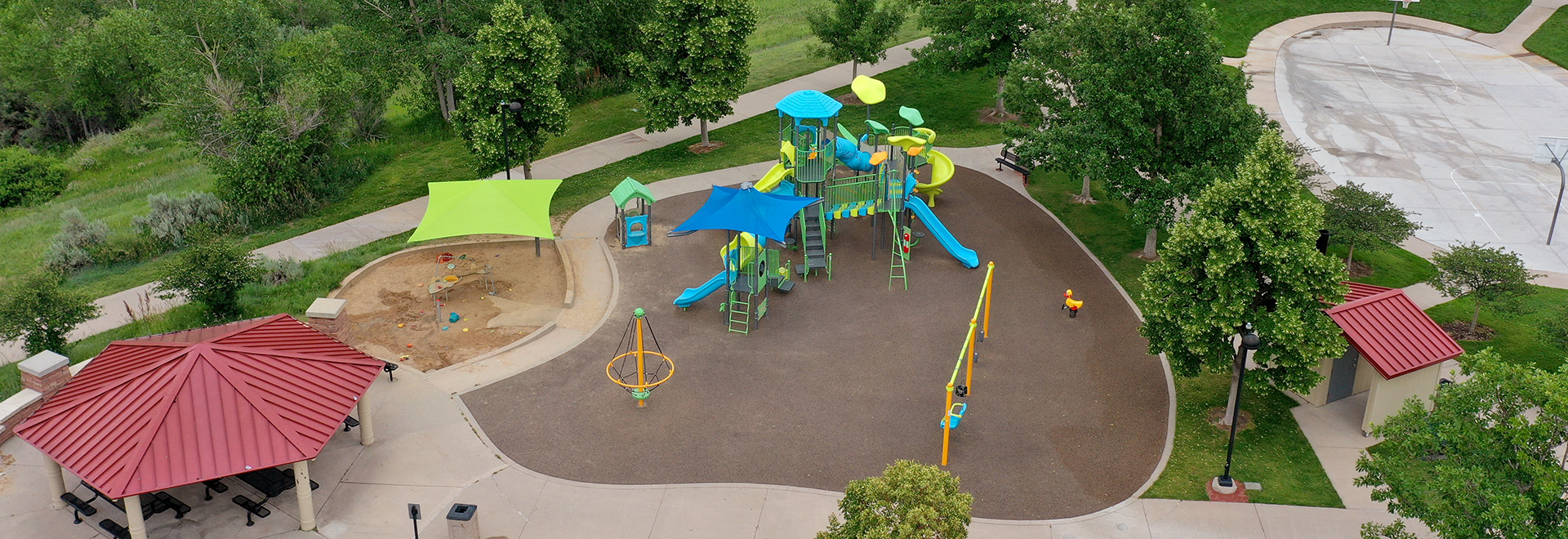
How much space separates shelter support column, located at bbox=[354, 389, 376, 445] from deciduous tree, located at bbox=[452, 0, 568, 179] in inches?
476

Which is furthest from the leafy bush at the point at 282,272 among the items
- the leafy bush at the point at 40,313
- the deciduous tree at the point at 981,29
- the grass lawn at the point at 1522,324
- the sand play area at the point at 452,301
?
the grass lawn at the point at 1522,324

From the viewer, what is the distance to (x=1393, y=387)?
2092 cm

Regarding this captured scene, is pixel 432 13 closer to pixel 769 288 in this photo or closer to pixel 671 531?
pixel 769 288

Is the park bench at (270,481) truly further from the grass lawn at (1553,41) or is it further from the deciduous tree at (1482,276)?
the grass lawn at (1553,41)

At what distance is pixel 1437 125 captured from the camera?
38.3m

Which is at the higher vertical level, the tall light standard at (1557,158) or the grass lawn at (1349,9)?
the grass lawn at (1349,9)

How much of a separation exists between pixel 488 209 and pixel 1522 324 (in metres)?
23.4

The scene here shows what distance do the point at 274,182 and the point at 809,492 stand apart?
21.3 metres

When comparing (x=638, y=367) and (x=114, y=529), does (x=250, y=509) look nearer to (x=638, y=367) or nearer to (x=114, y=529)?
(x=114, y=529)

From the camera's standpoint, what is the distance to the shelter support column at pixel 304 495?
1795 cm

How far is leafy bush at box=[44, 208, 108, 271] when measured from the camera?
29453 millimetres

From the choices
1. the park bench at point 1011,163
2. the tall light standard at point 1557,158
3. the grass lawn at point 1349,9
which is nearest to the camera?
the tall light standard at point 1557,158

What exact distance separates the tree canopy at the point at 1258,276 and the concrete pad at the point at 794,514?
5.89 metres

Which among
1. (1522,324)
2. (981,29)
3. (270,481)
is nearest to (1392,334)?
(1522,324)
